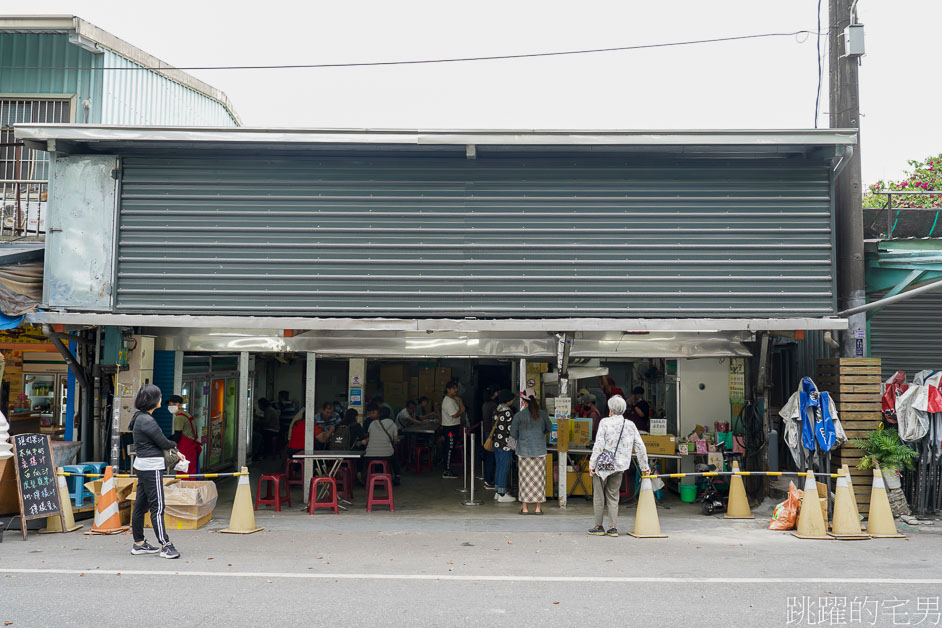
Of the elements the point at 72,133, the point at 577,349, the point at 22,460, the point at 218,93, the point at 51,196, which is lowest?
A: the point at 22,460

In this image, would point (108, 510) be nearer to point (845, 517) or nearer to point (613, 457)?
point (613, 457)

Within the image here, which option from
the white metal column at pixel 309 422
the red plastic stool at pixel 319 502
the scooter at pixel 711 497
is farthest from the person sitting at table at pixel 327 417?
the scooter at pixel 711 497

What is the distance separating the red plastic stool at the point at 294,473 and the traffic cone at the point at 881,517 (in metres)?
8.88

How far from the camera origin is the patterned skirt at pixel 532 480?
1111 centimetres

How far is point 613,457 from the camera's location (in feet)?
30.7

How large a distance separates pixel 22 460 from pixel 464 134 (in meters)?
7.24

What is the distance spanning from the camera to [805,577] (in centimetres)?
728

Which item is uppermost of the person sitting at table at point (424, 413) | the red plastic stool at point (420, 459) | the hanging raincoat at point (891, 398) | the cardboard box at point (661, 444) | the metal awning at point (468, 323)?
the metal awning at point (468, 323)

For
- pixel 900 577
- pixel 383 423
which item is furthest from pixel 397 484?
pixel 900 577

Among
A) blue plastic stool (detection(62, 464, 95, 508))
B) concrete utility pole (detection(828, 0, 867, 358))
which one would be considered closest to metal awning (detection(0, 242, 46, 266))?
blue plastic stool (detection(62, 464, 95, 508))

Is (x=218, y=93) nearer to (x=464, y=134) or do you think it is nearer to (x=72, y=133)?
(x=72, y=133)

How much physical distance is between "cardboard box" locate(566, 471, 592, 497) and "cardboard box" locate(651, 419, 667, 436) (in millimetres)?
1441

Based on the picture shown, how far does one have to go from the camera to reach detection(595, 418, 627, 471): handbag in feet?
30.7

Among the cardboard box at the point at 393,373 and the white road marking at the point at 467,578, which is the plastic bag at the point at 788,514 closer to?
the white road marking at the point at 467,578
